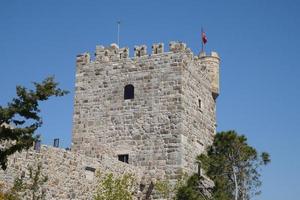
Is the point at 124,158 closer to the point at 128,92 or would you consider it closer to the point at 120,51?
the point at 128,92

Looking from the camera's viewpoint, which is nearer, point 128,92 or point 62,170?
point 62,170

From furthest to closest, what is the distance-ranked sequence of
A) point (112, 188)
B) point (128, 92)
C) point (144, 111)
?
point (128, 92) → point (144, 111) → point (112, 188)

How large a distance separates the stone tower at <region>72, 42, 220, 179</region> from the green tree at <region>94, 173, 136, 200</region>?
8.97ft

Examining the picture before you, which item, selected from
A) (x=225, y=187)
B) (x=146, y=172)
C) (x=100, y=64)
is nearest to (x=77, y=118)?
(x=100, y=64)

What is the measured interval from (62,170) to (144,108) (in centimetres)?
712

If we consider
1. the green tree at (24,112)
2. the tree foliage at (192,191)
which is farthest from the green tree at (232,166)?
the green tree at (24,112)

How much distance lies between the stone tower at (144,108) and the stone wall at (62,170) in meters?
3.10

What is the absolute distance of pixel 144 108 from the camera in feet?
90.4

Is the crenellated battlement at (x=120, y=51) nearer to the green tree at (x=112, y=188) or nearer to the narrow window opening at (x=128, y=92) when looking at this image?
the narrow window opening at (x=128, y=92)

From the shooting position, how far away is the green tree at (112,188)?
2316cm

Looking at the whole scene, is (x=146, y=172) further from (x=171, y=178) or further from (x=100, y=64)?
(x=100, y=64)

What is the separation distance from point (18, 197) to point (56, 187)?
2735 mm

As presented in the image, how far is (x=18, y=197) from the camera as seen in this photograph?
724 inches

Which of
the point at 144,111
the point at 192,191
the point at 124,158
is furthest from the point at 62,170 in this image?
the point at 144,111
